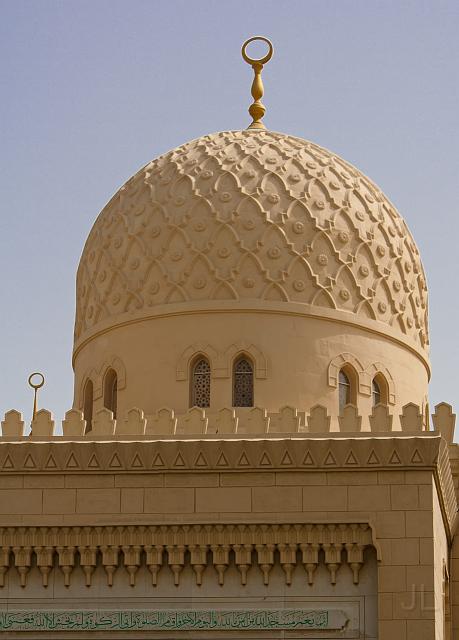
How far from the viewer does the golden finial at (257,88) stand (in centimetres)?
1435

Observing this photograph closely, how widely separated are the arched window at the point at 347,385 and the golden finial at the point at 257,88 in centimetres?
303

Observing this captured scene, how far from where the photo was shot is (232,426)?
36.6 ft

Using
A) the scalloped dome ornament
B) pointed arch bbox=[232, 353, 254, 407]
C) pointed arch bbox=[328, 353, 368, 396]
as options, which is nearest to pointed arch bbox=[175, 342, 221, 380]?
pointed arch bbox=[232, 353, 254, 407]

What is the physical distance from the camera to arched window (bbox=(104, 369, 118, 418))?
12.8m

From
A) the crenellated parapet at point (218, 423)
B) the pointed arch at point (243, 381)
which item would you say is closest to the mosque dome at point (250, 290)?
the pointed arch at point (243, 381)

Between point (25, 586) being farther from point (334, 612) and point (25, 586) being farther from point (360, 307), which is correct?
point (360, 307)

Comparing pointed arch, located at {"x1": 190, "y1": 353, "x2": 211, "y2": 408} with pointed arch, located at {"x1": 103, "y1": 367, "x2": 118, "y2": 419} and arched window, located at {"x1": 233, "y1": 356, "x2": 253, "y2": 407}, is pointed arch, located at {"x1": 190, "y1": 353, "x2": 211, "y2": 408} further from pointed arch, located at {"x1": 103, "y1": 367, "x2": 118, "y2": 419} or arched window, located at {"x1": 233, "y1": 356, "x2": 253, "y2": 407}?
pointed arch, located at {"x1": 103, "y1": 367, "x2": 118, "y2": 419}

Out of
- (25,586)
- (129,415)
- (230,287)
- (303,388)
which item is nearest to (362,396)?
(303,388)

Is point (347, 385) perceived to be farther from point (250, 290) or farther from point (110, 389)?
point (110, 389)

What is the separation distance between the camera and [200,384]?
12391 mm

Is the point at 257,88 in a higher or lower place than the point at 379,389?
higher

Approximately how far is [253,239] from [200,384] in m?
1.38

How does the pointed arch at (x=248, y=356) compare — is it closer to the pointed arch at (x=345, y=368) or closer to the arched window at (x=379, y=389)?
the pointed arch at (x=345, y=368)

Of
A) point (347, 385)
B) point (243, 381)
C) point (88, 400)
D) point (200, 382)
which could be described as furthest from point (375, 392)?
point (88, 400)
